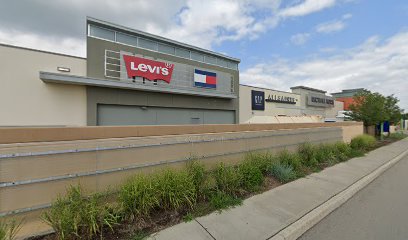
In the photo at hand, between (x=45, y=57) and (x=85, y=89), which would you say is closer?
(x=45, y=57)

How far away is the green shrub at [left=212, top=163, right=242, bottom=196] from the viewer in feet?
17.9

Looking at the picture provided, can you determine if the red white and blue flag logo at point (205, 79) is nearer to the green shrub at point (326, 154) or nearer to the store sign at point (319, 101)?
the green shrub at point (326, 154)

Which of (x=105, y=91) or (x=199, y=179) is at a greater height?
(x=105, y=91)

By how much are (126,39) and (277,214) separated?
13.8 metres

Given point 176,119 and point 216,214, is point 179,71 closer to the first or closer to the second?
point 176,119

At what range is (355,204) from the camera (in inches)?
213

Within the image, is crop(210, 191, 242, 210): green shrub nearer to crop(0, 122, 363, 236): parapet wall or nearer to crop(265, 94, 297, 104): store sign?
crop(0, 122, 363, 236): parapet wall

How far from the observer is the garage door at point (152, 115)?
1282 centimetres

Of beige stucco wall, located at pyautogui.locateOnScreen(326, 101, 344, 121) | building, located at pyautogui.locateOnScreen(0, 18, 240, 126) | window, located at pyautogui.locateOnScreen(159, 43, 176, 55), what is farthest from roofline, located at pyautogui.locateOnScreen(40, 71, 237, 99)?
beige stucco wall, located at pyautogui.locateOnScreen(326, 101, 344, 121)

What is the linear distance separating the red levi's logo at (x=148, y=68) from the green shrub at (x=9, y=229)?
10962 millimetres

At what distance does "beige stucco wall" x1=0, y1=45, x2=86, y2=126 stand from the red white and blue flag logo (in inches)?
325

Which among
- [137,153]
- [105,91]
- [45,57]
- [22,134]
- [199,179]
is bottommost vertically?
[199,179]

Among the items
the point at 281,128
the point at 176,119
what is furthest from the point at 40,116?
the point at 281,128

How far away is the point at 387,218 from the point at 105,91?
43.5 ft
